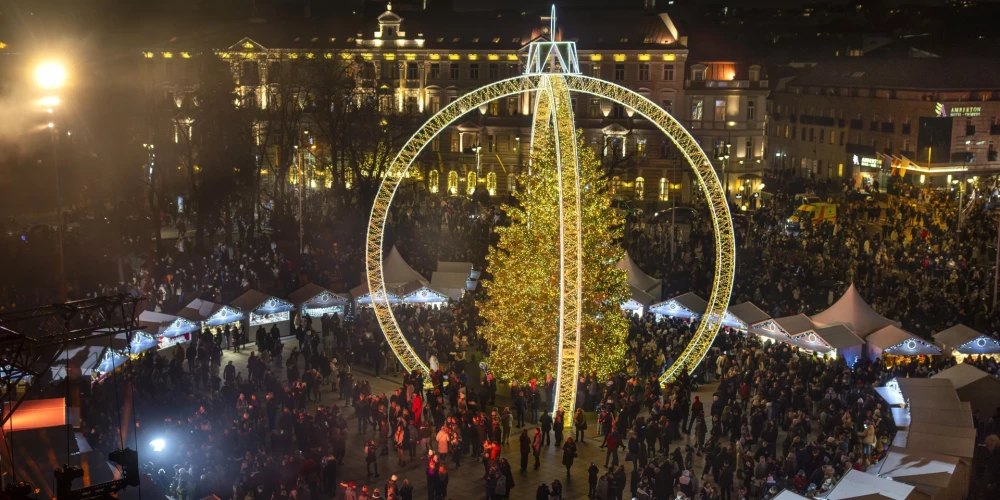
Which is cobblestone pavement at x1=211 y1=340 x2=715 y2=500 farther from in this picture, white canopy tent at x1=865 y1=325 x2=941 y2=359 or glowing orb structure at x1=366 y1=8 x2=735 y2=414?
white canopy tent at x1=865 y1=325 x2=941 y2=359

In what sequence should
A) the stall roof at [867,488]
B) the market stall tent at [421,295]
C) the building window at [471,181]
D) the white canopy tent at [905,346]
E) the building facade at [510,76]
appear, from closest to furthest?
the stall roof at [867,488] → the white canopy tent at [905,346] → the market stall tent at [421,295] → the building window at [471,181] → the building facade at [510,76]

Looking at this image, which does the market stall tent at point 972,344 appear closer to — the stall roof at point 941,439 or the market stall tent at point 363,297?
the stall roof at point 941,439

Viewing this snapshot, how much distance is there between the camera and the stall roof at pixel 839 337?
24533 mm

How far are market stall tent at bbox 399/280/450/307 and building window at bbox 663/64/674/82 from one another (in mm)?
34288

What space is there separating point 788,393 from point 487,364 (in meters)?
6.64

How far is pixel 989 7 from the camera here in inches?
3573

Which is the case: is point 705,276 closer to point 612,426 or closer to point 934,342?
point 934,342

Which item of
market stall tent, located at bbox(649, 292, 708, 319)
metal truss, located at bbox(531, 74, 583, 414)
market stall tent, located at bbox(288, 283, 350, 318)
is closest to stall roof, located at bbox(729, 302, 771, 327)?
market stall tent, located at bbox(649, 292, 708, 319)

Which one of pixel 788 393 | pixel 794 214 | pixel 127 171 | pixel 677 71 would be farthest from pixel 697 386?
pixel 677 71

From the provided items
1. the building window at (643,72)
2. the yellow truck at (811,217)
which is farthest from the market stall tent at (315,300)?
the building window at (643,72)

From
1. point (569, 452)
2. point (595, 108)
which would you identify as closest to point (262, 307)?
point (569, 452)

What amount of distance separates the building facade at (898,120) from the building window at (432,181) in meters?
25.7

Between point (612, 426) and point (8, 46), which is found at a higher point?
point (8, 46)

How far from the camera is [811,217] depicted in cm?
4359
